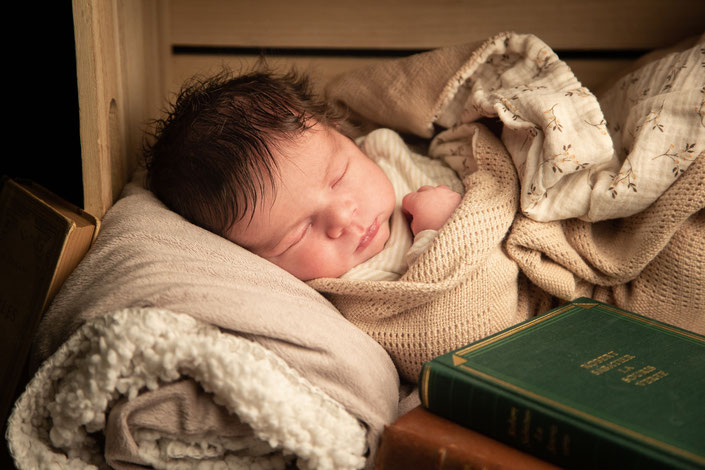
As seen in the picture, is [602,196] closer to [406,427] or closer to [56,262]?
[406,427]

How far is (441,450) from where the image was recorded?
517mm

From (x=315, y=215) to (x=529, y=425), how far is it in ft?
1.39

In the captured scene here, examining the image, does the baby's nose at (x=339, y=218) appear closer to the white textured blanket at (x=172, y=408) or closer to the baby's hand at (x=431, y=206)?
the baby's hand at (x=431, y=206)

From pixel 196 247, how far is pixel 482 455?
16.6 inches

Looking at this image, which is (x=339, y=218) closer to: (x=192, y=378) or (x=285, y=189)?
(x=285, y=189)

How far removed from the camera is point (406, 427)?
0.54 meters

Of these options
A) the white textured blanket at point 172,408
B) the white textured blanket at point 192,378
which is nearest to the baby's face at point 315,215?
the white textured blanket at point 192,378

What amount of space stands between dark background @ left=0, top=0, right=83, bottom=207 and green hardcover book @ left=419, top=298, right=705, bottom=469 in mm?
645

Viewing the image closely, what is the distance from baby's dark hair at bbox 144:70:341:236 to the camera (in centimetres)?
79

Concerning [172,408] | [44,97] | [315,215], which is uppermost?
[44,97]

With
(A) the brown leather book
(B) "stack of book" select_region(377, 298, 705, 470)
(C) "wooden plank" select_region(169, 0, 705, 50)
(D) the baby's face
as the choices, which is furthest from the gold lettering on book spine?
(C) "wooden plank" select_region(169, 0, 705, 50)

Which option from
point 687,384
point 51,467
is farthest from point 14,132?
point 687,384

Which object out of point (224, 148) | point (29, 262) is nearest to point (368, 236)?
point (224, 148)

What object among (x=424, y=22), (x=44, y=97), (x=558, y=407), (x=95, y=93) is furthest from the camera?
(x=424, y=22)
